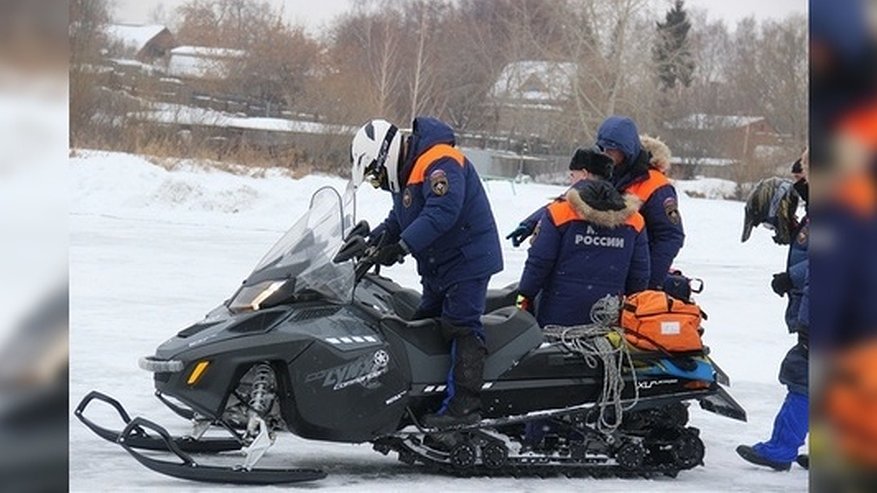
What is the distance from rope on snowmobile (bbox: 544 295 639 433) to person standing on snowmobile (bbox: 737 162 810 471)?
73cm

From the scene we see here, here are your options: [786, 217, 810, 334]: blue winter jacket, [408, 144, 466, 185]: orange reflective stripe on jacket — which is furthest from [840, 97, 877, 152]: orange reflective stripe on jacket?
[786, 217, 810, 334]: blue winter jacket

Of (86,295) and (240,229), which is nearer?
(86,295)

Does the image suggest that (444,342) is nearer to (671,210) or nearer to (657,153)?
(671,210)

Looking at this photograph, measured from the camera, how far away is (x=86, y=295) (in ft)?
30.8

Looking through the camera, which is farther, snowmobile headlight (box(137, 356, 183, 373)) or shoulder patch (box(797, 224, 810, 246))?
shoulder patch (box(797, 224, 810, 246))

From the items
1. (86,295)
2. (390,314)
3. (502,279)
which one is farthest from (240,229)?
(390,314)

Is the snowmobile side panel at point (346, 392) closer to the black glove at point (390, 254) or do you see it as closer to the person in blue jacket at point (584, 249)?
the black glove at point (390, 254)

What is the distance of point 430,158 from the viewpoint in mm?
4871

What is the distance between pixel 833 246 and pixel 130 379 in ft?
17.3

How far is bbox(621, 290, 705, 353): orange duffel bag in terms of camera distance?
513 cm

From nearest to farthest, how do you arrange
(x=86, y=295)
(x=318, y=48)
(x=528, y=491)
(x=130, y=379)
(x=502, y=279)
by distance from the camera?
(x=528, y=491)
(x=130, y=379)
(x=86, y=295)
(x=502, y=279)
(x=318, y=48)

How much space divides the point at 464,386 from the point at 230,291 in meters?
5.69

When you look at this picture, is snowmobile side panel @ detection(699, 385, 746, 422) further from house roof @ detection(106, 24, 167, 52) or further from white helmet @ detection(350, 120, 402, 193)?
house roof @ detection(106, 24, 167, 52)

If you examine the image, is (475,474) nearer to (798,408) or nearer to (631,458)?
(631,458)
